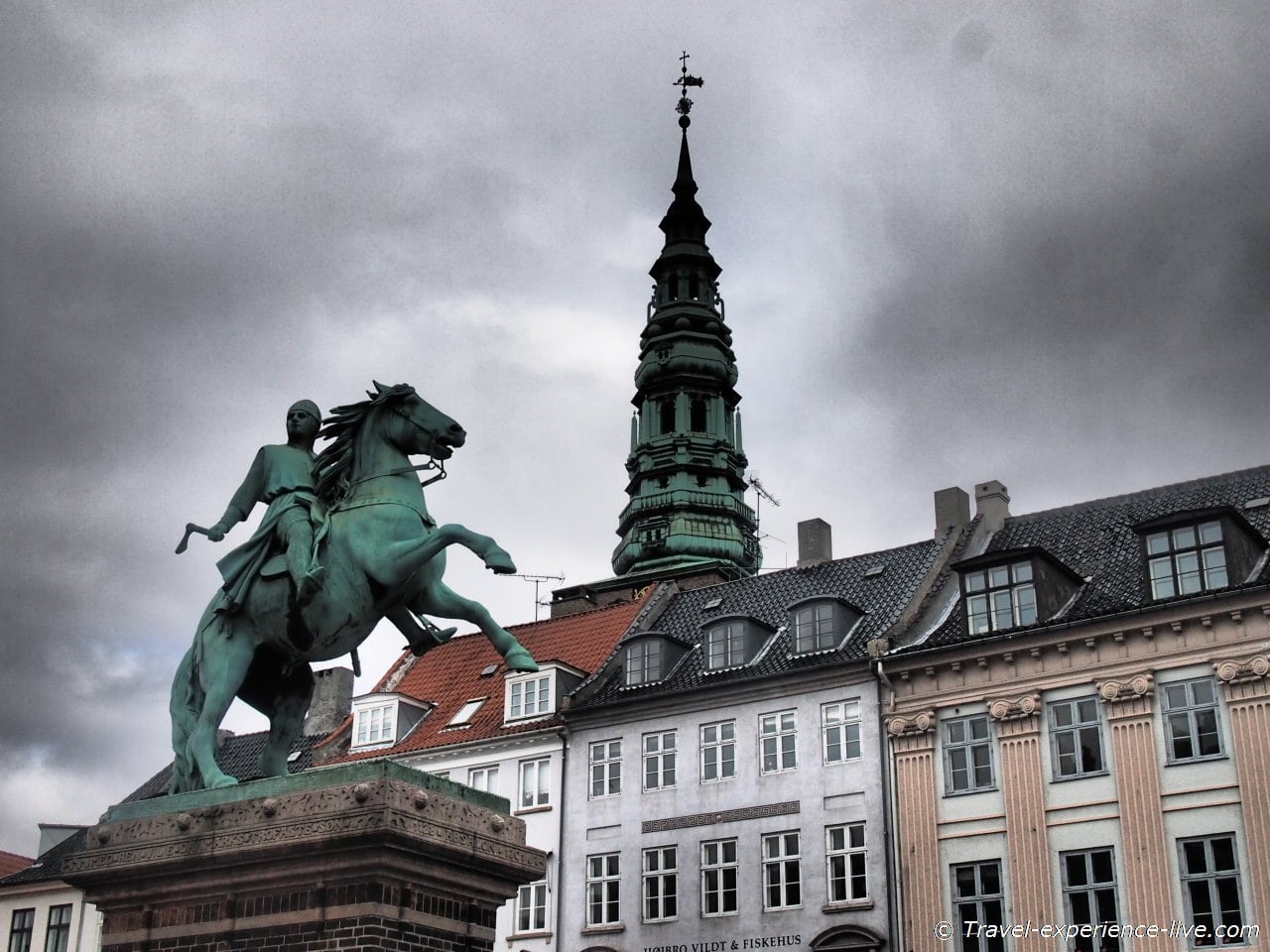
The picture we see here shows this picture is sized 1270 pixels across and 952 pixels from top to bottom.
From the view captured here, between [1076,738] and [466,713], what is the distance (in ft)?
57.7

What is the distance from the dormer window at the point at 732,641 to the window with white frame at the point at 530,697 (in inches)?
179

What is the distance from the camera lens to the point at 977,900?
112 ft

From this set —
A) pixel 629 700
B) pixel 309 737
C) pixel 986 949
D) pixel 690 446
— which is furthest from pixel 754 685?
pixel 690 446

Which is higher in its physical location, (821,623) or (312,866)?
(821,623)

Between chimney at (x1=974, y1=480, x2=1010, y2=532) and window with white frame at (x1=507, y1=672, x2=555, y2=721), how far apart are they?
12034 mm

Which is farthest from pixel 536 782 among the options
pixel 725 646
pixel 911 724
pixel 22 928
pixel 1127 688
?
pixel 22 928

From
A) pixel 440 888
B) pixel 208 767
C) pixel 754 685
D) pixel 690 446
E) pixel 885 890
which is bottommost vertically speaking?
pixel 440 888

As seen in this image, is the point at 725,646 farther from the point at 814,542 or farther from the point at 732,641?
the point at 814,542

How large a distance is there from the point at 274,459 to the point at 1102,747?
23.9 meters

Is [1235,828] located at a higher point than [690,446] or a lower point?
lower

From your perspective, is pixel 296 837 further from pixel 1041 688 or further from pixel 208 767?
pixel 1041 688

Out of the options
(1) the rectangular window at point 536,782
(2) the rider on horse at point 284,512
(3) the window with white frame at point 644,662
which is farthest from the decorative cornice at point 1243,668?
(2) the rider on horse at point 284,512

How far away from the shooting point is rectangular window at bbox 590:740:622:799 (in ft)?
132

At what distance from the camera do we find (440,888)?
41.7 ft
